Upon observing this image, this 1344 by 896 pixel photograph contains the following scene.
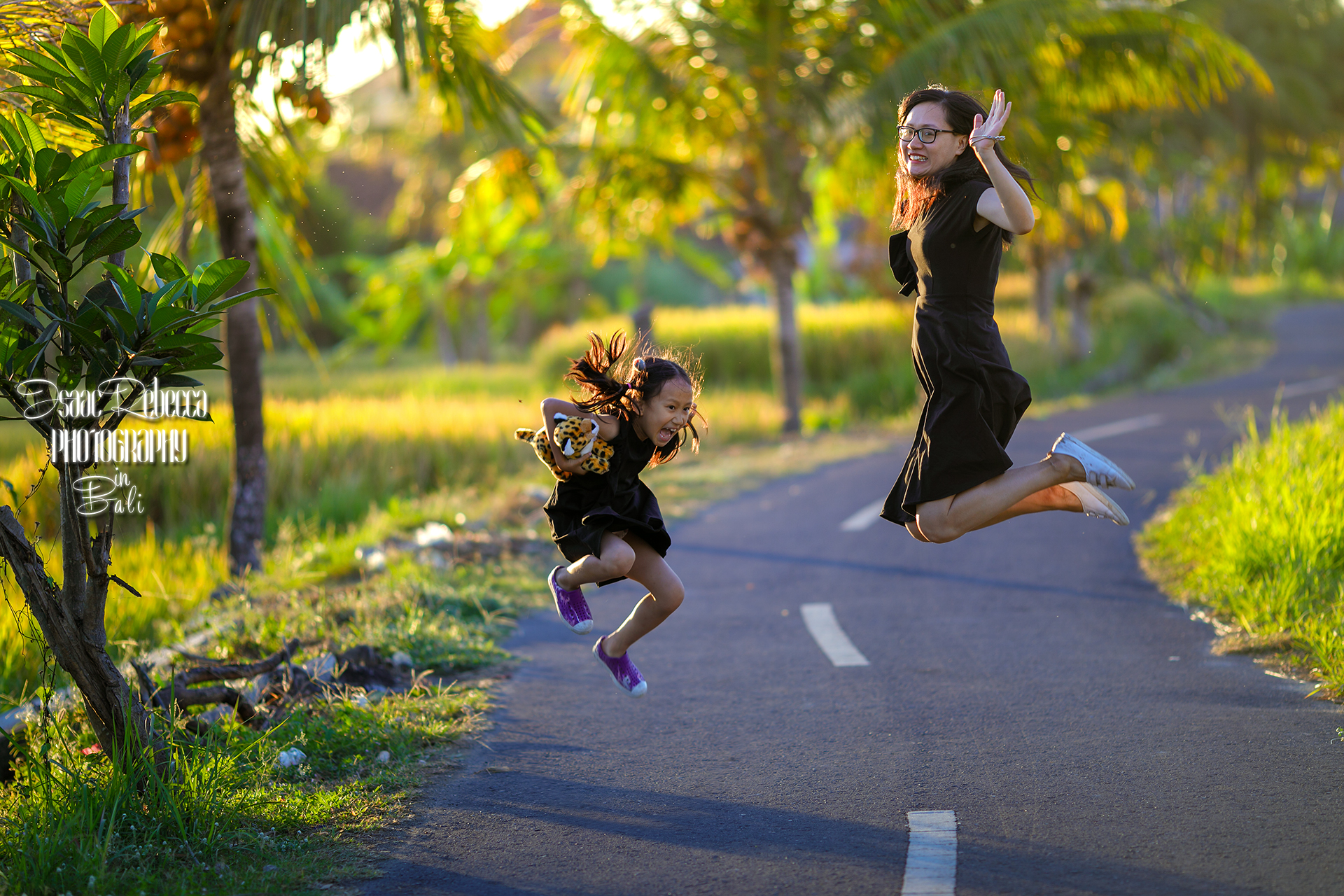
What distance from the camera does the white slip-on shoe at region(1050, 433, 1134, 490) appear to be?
14.0 ft

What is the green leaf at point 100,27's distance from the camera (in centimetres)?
356

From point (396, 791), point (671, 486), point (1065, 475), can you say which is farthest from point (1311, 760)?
point (671, 486)

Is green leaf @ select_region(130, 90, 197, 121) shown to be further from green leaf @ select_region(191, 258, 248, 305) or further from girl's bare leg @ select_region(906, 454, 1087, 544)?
girl's bare leg @ select_region(906, 454, 1087, 544)

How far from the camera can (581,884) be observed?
3.41 meters

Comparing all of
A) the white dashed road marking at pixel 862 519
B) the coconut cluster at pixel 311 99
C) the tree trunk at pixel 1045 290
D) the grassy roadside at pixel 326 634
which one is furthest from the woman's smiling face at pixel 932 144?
the tree trunk at pixel 1045 290

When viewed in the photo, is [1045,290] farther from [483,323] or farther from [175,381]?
[175,381]

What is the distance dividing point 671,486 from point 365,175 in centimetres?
4309

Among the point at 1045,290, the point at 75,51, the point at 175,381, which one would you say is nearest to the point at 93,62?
the point at 75,51

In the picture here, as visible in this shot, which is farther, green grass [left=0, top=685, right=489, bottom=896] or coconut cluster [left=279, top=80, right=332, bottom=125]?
coconut cluster [left=279, top=80, right=332, bottom=125]

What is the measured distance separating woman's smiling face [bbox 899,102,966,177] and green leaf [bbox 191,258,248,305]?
2.41 m

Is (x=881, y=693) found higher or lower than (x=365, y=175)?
lower

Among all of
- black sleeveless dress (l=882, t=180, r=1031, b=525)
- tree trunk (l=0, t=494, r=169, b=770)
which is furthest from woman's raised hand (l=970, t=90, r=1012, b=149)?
tree trunk (l=0, t=494, r=169, b=770)

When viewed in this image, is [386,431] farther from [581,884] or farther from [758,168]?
[581,884]

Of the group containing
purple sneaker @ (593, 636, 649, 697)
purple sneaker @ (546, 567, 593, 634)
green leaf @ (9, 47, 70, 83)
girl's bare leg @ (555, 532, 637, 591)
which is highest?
green leaf @ (9, 47, 70, 83)
